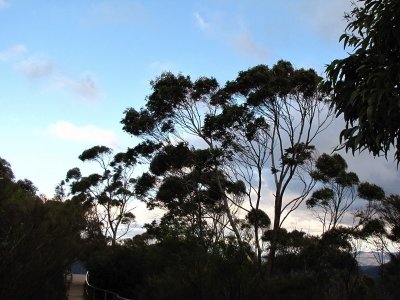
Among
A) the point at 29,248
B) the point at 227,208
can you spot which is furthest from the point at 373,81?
the point at 227,208

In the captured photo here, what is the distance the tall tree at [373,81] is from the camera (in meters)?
5.92

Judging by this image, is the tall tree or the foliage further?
the foliage

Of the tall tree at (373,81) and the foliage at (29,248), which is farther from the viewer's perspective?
the foliage at (29,248)

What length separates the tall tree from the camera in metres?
5.92

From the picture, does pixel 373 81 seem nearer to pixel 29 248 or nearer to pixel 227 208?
pixel 29 248

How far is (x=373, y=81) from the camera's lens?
6.05 meters

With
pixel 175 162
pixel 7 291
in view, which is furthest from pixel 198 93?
pixel 7 291

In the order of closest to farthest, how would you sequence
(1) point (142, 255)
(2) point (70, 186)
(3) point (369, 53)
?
(3) point (369, 53) < (1) point (142, 255) < (2) point (70, 186)

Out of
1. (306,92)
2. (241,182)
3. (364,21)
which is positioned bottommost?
(364,21)

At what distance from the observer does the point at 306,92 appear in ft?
78.0

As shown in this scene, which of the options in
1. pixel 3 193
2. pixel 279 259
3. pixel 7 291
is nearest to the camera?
pixel 7 291

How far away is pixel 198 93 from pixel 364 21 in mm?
19125

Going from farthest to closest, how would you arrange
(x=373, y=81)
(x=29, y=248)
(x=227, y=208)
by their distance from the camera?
(x=227, y=208)
(x=29, y=248)
(x=373, y=81)

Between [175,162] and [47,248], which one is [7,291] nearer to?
[47,248]
